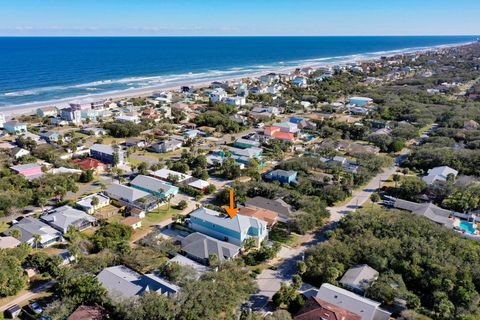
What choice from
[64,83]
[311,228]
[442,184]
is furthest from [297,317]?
[64,83]

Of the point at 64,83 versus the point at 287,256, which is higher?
the point at 64,83

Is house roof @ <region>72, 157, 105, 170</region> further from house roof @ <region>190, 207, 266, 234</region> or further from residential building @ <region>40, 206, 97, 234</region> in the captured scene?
house roof @ <region>190, 207, 266, 234</region>

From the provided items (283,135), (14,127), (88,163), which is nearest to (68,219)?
(88,163)

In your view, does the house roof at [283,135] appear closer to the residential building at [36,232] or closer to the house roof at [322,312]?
the residential building at [36,232]

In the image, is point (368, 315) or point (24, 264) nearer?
point (368, 315)

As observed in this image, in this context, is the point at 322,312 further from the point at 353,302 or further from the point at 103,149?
the point at 103,149

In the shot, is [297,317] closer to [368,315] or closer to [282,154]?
[368,315]
